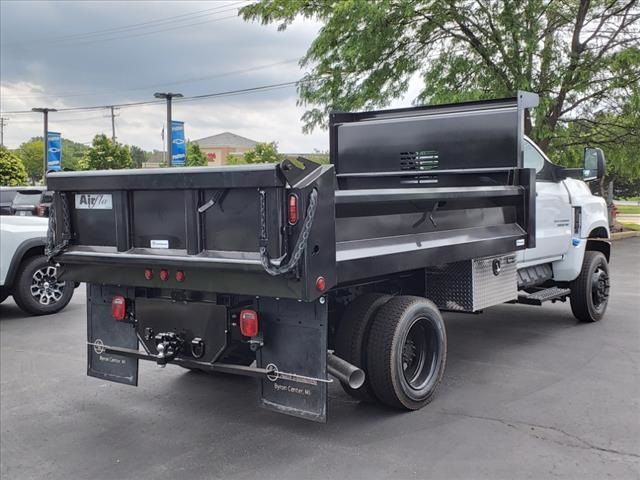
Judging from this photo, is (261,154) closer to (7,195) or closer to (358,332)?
(7,195)

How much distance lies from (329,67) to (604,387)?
463 inches

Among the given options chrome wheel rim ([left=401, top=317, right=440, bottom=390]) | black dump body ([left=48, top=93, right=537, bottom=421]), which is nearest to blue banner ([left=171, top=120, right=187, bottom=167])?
black dump body ([left=48, top=93, right=537, bottom=421])

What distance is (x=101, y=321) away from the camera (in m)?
4.57

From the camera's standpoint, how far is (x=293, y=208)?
336cm

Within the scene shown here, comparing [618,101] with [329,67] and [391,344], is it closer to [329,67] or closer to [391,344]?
[329,67]

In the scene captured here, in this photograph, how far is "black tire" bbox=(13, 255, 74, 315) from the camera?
8125mm

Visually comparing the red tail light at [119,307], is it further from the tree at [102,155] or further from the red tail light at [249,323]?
the tree at [102,155]

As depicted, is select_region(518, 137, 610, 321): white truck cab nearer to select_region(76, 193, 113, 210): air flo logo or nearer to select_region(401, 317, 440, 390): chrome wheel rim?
select_region(401, 317, 440, 390): chrome wheel rim

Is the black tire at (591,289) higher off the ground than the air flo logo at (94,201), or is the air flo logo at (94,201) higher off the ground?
the air flo logo at (94,201)

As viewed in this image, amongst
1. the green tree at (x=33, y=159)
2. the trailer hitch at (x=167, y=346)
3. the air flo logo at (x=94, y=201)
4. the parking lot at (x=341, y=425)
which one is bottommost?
the parking lot at (x=341, y=425)

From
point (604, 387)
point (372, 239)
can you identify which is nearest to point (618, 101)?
point (604, 387)

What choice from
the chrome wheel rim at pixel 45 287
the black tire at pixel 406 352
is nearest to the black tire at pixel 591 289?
the black tire at pixel 406 352

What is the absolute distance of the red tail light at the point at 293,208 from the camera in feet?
11.0

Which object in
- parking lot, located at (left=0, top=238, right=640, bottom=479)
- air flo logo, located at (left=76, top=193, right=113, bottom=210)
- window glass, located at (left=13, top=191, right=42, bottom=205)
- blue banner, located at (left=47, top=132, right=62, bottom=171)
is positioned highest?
blue banner, located at (left=47, top=132, right=62, bottom=171)
